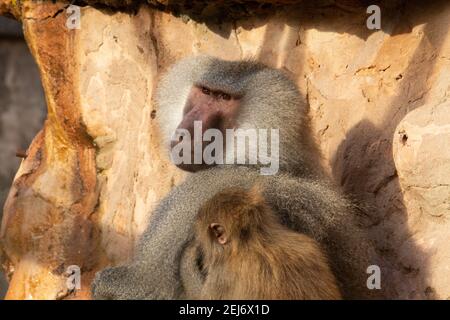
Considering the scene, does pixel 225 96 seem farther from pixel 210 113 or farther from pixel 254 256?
pixel 254 256

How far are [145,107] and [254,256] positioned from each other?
2.05 meters

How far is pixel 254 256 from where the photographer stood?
3.35m

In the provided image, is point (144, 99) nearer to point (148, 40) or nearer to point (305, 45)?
point (148, 40)

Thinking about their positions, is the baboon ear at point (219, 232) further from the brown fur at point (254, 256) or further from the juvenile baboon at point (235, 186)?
the juvenile baboon at point (235, 186)

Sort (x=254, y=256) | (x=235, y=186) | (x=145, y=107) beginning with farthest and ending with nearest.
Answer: (x=145, y=107) → (x=235, y=186) → (x=254, y=256)

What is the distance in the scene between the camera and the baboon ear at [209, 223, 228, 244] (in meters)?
3.40

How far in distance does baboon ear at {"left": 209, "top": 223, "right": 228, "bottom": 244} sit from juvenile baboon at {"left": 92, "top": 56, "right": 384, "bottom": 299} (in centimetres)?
19

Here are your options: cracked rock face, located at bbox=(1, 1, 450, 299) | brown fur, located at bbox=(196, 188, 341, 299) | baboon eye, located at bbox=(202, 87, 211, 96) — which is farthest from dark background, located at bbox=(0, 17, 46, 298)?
brown fur, located at bbox=(196, 188, 341, 299)

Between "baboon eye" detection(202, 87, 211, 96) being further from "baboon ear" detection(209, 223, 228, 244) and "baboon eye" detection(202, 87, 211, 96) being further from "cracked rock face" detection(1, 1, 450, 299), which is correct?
"baboon ear" detection(209, 223, 228, 244)

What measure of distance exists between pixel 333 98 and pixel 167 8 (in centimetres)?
116

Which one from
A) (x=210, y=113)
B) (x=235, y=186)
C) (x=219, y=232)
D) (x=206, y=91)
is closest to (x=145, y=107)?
(x=206, y=91)

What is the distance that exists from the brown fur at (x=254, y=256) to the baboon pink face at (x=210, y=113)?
2.15ft

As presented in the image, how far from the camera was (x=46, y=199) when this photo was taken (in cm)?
542

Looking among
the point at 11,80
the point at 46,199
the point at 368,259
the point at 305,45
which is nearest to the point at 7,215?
the point at 46,199
